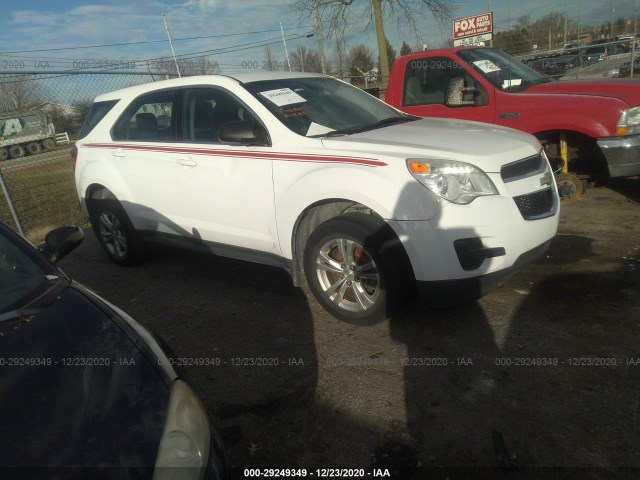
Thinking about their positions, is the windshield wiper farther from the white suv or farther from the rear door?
the rear door

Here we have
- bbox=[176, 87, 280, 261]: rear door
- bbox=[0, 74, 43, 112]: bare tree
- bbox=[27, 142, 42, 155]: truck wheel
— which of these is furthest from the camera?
bbox=[27, 142, 42, 155]: truck wheel

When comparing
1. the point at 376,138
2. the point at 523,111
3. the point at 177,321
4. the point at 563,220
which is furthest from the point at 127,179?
the point at 563,220

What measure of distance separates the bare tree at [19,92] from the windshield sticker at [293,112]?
17.6 feet

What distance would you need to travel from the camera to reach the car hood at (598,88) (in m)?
5.11

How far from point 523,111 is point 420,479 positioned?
4.58 metres

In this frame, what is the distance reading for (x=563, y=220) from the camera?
5461 mm

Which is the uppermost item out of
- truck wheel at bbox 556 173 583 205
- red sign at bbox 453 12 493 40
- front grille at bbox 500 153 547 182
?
red sign at bbox 453 12 493 40

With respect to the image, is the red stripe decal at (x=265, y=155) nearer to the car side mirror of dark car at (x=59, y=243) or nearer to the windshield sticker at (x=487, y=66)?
the car side mirror of dark car at (x=59, y=243)

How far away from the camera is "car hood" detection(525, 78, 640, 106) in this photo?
5113mm

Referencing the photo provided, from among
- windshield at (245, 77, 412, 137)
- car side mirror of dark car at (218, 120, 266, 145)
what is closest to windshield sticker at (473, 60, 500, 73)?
windshield at (245, 77, 412, 137)

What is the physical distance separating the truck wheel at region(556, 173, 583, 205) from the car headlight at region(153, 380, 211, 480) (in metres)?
5.44

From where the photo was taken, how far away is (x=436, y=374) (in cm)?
289

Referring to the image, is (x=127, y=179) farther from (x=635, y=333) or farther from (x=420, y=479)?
(x=635, y=333)

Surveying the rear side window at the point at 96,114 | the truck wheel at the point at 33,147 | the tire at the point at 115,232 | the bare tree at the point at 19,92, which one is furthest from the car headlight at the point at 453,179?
the truck wheel at the point at 33,147
